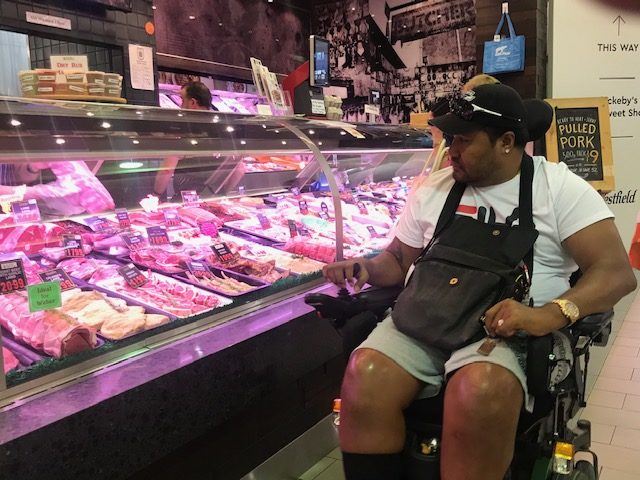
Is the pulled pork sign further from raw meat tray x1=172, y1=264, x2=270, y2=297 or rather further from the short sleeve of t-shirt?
the short sleeve of t-shirt

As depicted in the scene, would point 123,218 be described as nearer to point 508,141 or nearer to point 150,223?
point 150,223

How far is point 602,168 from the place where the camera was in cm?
402

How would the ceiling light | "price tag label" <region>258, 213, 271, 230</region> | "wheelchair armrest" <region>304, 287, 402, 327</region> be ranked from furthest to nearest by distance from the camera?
"price tag label" <region>258, 213, 271, 230</region> → the ceiling light → "wheelchair armrest" <region>304, 287, 402, 327</region>

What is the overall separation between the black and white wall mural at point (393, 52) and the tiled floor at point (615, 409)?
231 inches

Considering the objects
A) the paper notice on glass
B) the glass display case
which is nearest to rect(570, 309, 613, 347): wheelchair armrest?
the glass display case

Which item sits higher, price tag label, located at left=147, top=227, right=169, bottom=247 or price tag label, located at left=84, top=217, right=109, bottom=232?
price tag label, located at left=84, top=217, right=109, bottom=232

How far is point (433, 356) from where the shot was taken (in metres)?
1.92

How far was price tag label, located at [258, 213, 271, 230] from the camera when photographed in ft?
11.8

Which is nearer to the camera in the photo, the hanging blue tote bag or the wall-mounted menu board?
the wall-mounted menu board

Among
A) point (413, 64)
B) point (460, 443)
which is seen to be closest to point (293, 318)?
point (460, 443)

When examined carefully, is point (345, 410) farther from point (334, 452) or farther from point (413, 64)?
point (413, 64)

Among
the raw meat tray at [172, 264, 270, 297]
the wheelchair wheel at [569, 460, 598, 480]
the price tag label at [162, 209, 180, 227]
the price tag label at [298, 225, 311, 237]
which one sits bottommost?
the wheelchair wheel at [569, 460, 598, 480]

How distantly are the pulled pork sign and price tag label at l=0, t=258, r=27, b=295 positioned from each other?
8.97 meters

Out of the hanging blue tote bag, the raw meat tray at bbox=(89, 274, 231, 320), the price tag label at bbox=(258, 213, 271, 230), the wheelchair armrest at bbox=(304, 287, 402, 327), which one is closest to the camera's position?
the wheelchair armrest at bbox=(304, 287, 402, 327)
